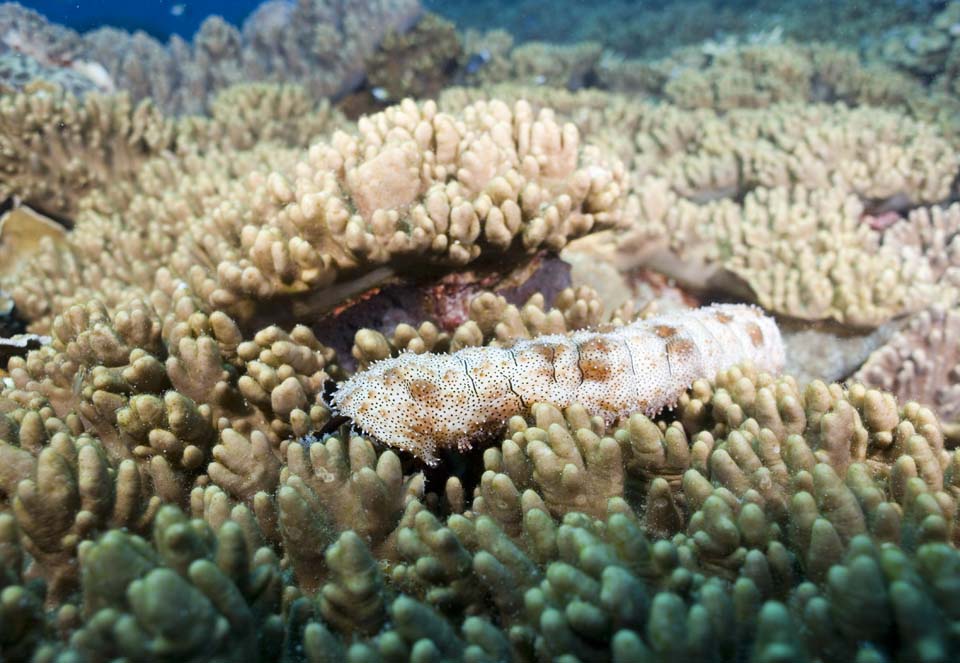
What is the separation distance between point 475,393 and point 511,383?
0.18 metres

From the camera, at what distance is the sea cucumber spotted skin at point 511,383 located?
103 inches

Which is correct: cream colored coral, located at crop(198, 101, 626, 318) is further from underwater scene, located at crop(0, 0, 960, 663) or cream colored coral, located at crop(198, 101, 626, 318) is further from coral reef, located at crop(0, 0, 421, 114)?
coral reef, located at crop(0, 0, 421, 114)

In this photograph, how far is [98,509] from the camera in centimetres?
219

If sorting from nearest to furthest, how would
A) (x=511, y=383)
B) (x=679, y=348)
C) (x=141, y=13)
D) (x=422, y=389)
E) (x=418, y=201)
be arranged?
(x=422, y=389) < (x=511, y=383) < (x=679, y=348) < (x=418, y=201) < (x=141, y=13)

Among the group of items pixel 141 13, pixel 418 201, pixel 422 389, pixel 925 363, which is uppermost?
pixel 141 13

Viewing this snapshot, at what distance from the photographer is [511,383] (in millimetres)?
2695

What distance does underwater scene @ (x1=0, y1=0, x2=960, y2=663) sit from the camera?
5.38 feet

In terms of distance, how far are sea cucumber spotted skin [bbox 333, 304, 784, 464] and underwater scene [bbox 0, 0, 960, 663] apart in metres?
0.02

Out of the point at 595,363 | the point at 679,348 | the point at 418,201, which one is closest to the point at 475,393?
the point at 595,363

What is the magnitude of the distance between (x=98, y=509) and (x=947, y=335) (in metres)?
5.57

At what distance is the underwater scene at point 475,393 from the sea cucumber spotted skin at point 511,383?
17mm

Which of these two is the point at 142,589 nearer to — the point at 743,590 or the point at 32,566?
the point at 32,566

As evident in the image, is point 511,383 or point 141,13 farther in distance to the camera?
point 141,13

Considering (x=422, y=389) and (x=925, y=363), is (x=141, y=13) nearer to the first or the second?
(x=422, y=389)
